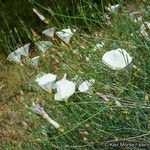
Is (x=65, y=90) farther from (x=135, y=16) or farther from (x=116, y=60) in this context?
(x=135, y=16)

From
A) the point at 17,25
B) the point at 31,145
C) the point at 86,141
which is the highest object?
the point at 86,141

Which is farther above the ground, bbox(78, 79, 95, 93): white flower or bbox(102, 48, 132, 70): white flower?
bbox(102, 48, 132, 70): white flower

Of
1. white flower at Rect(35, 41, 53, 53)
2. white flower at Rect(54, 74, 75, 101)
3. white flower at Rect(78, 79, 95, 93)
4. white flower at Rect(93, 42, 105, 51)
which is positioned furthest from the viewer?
white flower at Rect(35, 41, 53, 53)

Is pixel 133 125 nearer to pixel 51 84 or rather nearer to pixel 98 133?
pixel 98 133

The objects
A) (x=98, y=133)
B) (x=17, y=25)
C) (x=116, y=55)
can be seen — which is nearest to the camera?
(x=116, y=55)

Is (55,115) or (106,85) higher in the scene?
(106,85)

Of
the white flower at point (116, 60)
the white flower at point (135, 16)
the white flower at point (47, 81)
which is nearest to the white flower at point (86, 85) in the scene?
the white flower at point (47, 81)

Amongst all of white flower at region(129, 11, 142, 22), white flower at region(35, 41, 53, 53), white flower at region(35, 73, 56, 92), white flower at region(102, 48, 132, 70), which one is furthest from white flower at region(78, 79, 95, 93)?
white flower at region(129, 11, 142, 22)

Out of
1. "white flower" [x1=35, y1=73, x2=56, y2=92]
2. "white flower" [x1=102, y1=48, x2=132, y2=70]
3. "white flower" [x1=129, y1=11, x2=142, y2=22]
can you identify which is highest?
"white flower" [x1=102, y1=48, x2=132, y2=70]

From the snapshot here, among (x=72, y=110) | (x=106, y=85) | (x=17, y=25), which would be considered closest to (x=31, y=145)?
(x=72, y=110)

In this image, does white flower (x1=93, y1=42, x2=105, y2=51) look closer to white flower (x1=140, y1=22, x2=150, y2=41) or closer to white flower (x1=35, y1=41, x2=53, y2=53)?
white flower (x1=35, y1=41, x2=53, y2=53)

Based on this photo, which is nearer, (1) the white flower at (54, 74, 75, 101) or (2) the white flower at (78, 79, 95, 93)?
(1) the white flower at (54, 74, 75, 101)
